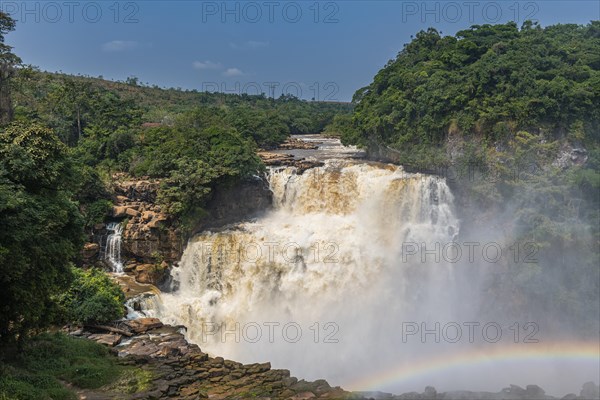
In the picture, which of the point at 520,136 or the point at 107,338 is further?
the point at 520,136

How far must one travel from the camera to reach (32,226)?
9445 mm

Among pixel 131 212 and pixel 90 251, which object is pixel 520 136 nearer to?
pixel 131 212

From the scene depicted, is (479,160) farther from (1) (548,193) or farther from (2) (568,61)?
(2) (568,61)

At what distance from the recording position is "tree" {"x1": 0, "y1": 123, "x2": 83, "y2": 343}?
9.06 m

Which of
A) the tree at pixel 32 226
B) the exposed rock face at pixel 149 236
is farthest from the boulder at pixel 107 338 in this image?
the exposed rock face at pixel 149 236

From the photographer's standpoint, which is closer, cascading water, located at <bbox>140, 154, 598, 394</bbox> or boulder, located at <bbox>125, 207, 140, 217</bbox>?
cascading water, located at <bbox>140, 154, 598, 394</bbox>

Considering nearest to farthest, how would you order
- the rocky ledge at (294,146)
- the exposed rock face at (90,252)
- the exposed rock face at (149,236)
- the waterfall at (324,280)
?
1. the waterfall at (324,280)
2. the exposed rock face at (90,252)
3. the exposed rock face at (149,236)
4. the rocky ledge at (294,146)

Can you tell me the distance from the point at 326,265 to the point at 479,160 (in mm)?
8556

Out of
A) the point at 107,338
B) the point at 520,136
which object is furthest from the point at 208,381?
the point at 520,136

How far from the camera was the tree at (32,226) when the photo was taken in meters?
9.06

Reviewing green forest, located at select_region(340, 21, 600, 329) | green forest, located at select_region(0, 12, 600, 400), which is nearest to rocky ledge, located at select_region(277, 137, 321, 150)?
green forest, located at select_region(0, 12, 600, 400)

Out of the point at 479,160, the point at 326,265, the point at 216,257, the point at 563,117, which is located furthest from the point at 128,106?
the point at 563,117

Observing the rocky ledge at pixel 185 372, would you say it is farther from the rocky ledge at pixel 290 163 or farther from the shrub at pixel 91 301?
the rocky ledge at pixel 290 163

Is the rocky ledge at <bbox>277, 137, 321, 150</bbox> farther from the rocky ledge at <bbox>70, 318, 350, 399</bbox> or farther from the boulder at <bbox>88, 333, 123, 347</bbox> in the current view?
the boulder at <bbox>88, 333, 123, 347</bbox>
